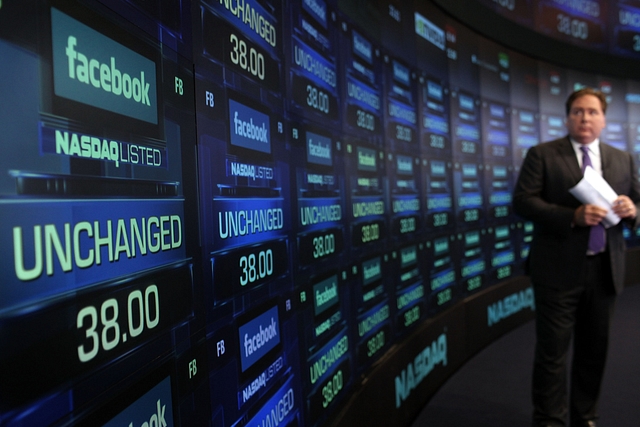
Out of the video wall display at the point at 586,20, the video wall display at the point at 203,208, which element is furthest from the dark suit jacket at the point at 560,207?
the video wall display at the point at 586,20

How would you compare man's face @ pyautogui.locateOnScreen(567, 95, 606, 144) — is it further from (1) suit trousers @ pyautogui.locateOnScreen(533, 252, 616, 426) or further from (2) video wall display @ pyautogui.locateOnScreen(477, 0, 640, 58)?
(2) video wall display @ pyautogui.locateOnScreen(477, 0, 640, 58)

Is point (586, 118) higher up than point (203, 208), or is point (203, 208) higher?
point (586, 118)

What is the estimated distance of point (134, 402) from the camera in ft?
3.08

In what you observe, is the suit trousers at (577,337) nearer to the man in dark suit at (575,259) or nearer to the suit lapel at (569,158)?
the man in dark suit at (575,259)

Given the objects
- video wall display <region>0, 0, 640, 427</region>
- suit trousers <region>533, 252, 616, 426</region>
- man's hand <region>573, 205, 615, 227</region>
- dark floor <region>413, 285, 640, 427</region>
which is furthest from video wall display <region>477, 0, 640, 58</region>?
suit trousers <region>533, 252, 616, 426</region>

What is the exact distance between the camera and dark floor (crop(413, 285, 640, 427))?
2.66 metres

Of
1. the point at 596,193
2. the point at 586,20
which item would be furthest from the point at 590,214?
the point at 586,20

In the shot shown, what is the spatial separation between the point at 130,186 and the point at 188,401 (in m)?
0.47

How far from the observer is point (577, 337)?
7.97 ft

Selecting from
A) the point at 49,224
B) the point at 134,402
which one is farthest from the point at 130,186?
the point at 134,402

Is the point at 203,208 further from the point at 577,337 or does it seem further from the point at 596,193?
the point at 577,337

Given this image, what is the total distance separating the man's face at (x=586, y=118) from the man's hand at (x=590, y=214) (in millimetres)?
358

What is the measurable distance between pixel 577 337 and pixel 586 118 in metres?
0.97

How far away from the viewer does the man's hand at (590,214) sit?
2.21m
